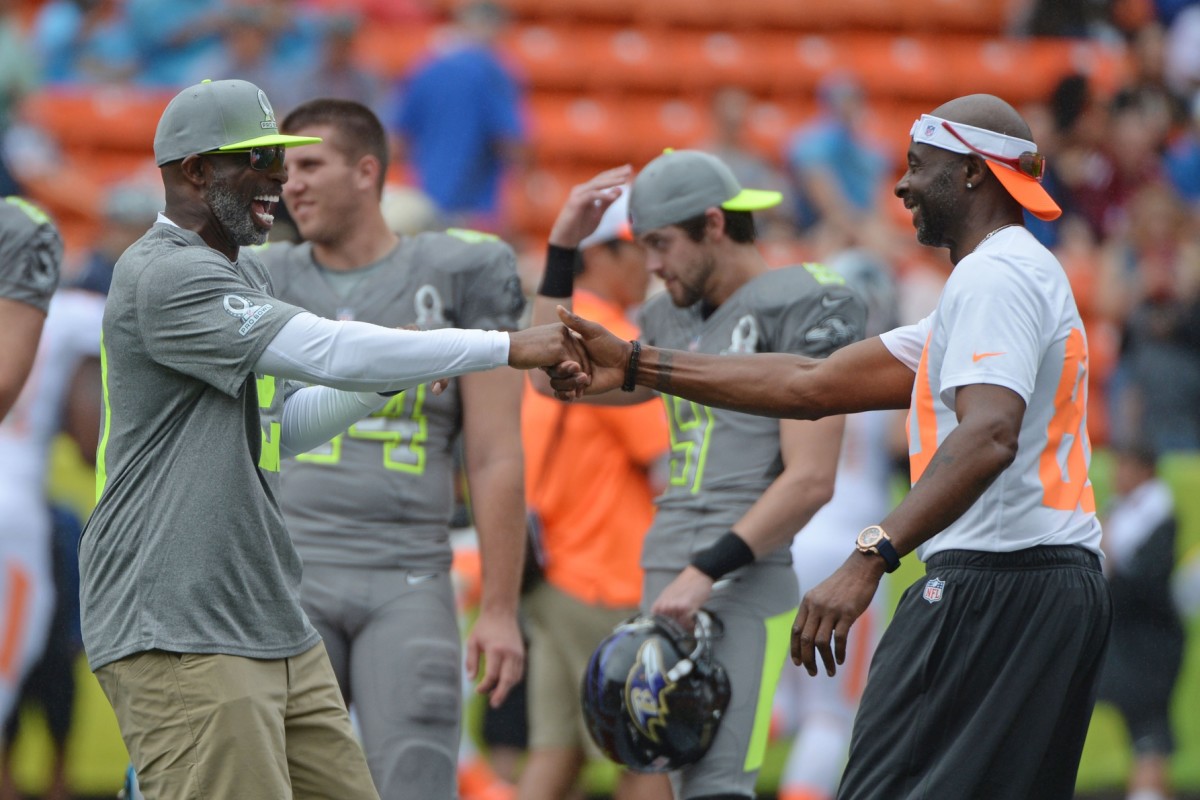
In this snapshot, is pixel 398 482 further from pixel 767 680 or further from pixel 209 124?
pixel 209 124

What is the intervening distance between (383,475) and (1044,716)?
6.81ft

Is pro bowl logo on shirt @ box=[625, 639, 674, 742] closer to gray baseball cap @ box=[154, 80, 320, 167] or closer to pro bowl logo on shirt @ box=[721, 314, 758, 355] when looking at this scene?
pro bowl logo on shirt @ box=[721, 314, 758, 355]

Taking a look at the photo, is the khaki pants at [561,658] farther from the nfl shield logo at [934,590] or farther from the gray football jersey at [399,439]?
the nfl shield logo at [934,590]

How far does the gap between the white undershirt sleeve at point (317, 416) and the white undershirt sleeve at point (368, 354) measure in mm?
348

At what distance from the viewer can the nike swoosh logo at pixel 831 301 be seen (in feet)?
16.6

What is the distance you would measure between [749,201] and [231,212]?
1.88 meters

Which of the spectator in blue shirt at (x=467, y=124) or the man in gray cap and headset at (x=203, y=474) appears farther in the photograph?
the spectator in blue shirt at (x=467, y=124)

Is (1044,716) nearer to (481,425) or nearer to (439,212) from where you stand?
(481,425)

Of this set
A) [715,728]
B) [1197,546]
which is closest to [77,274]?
[715,728]

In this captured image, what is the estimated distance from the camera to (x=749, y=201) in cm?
531

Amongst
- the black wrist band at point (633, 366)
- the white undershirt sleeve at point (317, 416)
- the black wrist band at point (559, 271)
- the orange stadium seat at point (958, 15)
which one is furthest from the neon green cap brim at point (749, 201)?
the orange stadium seat at point (958, 15)

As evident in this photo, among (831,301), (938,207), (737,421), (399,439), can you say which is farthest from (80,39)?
(938,207)

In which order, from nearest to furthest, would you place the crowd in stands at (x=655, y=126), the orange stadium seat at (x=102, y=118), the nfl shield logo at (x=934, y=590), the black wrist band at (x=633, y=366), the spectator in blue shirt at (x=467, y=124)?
the nfl shield logo at (x=934, y=590) < the black wrist band at (x=633, y=366) < the crowd in stands at (x=655, y=126) < the spectator in blue shirt at (x=467, y=124) < the orange stadium seat at (x=102, y=118)

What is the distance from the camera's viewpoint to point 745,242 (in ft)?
17.5
